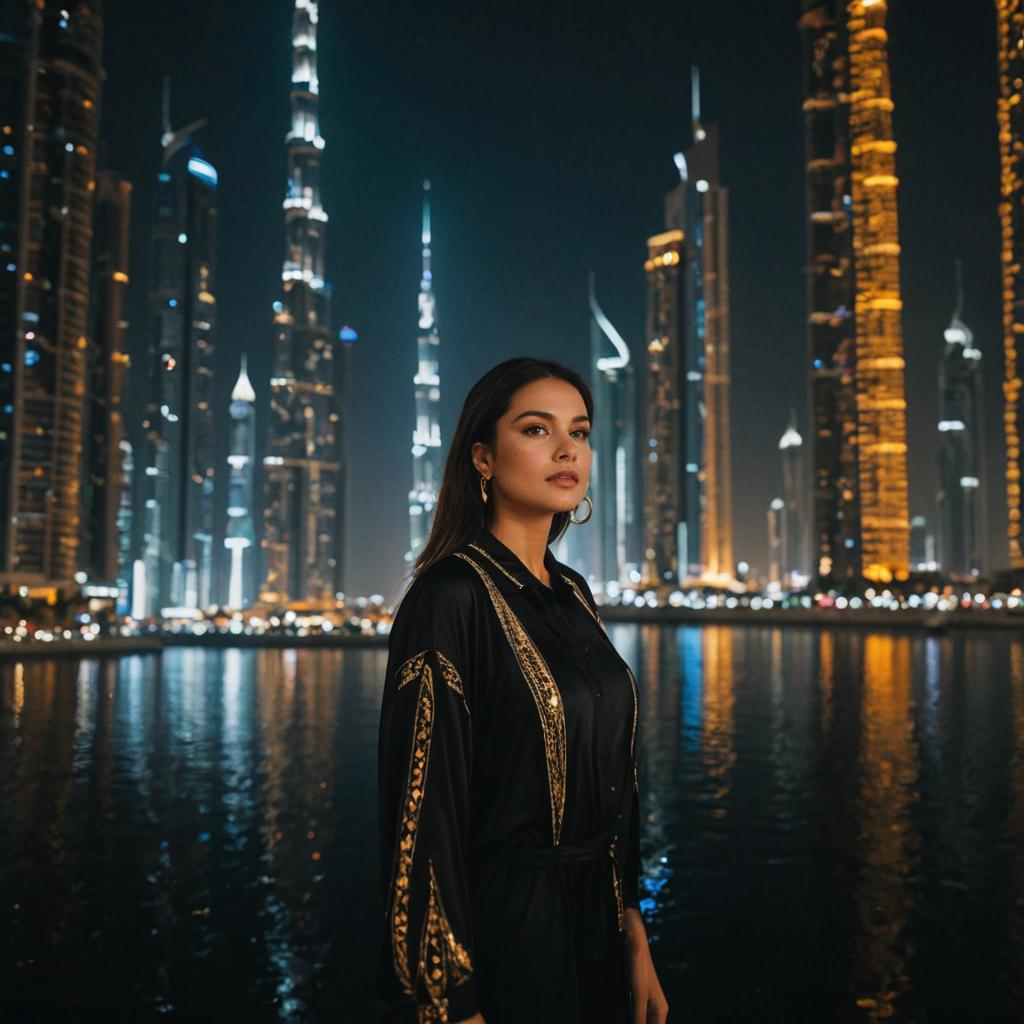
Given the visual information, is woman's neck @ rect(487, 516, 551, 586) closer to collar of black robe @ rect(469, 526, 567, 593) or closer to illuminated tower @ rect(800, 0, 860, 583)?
collar of black robe @ rect(469, 526, 567, 593)

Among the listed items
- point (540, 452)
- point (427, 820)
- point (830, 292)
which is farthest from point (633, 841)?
point (830, 292)

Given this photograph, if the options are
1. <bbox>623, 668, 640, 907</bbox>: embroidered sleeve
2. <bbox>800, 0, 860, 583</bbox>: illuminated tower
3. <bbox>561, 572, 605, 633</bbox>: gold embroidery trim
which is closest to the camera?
<bbox>623, 668, 640, 907</bbox>: embroidered sleeve

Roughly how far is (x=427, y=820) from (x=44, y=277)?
102m

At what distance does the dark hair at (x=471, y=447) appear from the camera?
241 centimetres

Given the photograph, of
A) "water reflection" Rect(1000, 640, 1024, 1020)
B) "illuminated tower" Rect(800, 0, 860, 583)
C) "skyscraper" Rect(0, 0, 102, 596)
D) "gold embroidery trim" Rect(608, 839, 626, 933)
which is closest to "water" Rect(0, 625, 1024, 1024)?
"water reflection" Rect(1000, 640, 1024, 1020)

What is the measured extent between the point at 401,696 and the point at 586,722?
43cm

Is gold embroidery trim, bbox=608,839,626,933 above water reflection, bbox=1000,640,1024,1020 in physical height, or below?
above

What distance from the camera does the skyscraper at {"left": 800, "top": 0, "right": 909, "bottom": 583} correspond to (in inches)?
4596

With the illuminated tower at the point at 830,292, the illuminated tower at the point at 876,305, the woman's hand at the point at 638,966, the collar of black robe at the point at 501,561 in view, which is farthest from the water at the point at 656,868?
the illuminated tower at the point at 830,292

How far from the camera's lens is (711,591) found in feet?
511

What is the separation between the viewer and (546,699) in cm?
219

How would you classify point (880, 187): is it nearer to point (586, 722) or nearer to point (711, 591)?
point (711, 591)

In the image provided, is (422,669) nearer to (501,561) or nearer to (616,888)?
(501,561)

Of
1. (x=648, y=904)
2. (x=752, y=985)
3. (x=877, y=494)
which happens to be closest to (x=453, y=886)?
(x=752, y=985)
